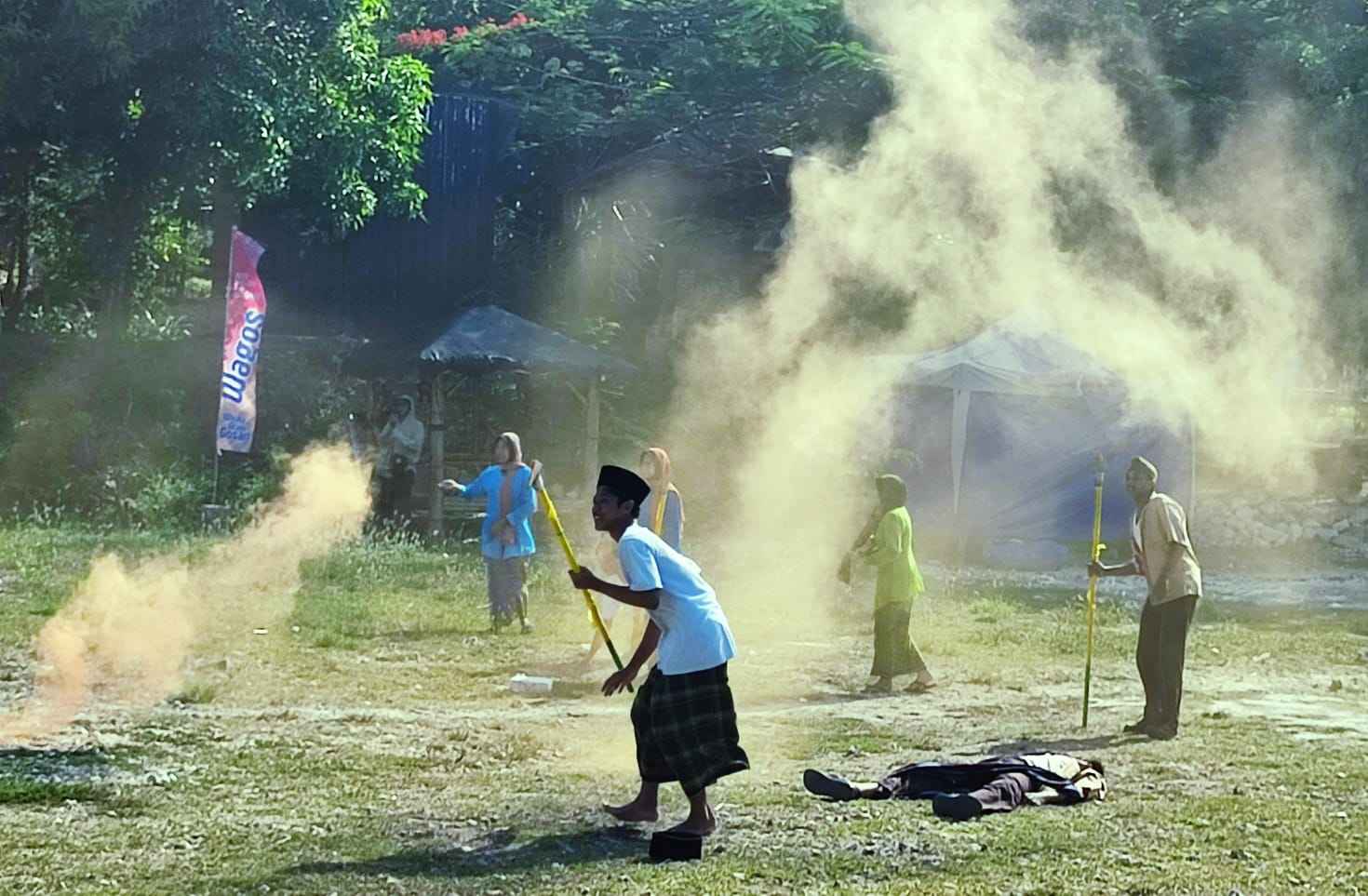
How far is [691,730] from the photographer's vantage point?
26.6 feet

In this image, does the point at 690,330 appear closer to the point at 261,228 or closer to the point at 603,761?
the point at 261,228

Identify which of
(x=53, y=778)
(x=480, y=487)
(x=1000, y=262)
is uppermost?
(x=1000, y=262)

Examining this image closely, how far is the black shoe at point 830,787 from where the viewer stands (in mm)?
8977

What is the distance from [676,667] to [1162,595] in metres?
4.50

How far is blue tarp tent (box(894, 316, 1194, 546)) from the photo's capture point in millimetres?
23922

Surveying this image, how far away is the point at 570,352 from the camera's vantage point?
2542 centimetres

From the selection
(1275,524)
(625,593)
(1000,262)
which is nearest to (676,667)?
(625,593)

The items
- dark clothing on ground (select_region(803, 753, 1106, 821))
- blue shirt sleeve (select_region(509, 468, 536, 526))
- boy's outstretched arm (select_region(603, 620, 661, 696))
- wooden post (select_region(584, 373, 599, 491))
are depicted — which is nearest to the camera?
boy's outstretched arm (select_region(603, 620, 661, 696))

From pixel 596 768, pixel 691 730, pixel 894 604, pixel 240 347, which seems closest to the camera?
pixel 691 730

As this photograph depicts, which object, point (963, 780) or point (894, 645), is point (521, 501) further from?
point (963, 780)

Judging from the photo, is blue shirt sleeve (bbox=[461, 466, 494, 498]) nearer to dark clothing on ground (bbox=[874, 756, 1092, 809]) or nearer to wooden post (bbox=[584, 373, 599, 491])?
dark clothing on ground (bbox=[874, 756, 1092, 809])

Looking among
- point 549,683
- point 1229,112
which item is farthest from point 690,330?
point 549,683

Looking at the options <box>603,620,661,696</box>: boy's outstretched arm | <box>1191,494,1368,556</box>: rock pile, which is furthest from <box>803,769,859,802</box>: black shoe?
<box>1191,494,1368,556</box>: rock pile

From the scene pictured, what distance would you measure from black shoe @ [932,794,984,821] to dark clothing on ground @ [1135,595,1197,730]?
3301 mm
